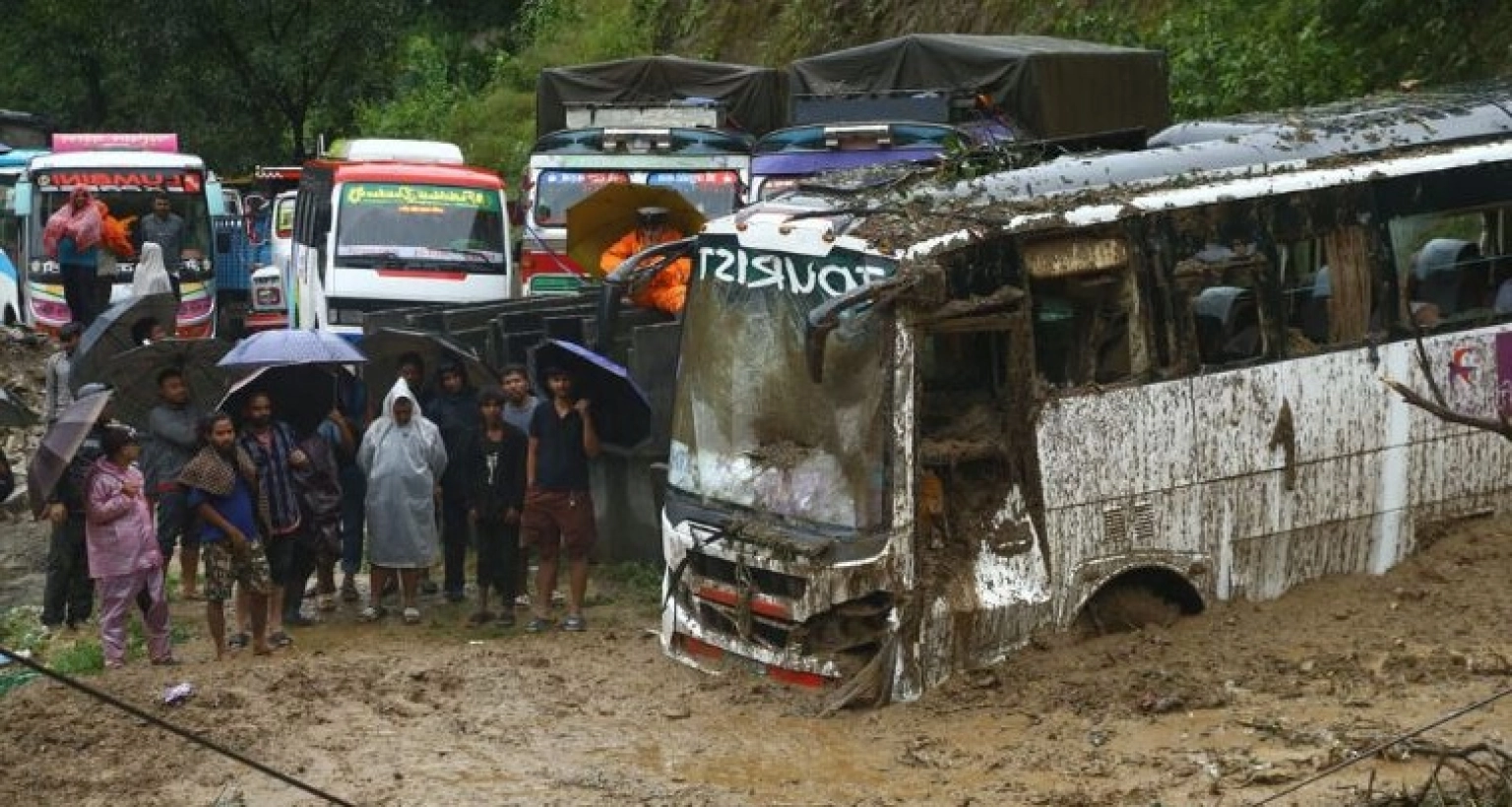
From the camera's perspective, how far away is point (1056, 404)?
30.7ft

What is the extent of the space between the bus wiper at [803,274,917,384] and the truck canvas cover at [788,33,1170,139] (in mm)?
9792

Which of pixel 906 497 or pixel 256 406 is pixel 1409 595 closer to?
pixel 906 497

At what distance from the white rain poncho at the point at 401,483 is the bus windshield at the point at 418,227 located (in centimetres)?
718

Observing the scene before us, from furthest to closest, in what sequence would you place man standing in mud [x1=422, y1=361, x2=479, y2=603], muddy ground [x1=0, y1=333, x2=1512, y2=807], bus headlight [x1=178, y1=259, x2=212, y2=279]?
bus headlight [x1=178, y1=259, x2=212, y2=279], man standing in mud [x1=422, y1=361, x2=479, y2=603], muddy ground [x1=0, y1=333, x2=1512, y2=807]

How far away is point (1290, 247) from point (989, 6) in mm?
16830

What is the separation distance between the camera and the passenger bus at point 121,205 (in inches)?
926

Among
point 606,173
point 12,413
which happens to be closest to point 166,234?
point 606,173

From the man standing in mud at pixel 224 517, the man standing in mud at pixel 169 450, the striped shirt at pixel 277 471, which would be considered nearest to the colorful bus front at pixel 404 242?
the man standing in mud at pixel 169 450

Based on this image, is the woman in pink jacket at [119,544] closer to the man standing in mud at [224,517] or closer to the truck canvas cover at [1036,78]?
the man standing in mud at [224,517]

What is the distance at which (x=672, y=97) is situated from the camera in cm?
2211

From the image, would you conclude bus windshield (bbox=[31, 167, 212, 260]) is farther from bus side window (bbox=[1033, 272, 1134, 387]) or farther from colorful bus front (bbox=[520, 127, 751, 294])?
bus side window (bbox=[1033, 272, 1134, 387])

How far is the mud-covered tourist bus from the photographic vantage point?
30.1ft

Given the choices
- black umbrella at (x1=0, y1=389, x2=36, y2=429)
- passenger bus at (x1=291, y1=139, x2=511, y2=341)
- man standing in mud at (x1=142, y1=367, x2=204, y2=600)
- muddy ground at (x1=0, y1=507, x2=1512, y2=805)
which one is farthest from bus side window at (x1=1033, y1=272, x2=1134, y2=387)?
passenger bus at (x1=291, y1=139, x2=511, y2=341)

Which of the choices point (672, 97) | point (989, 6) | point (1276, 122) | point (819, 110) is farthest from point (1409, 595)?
point (989, 6)
